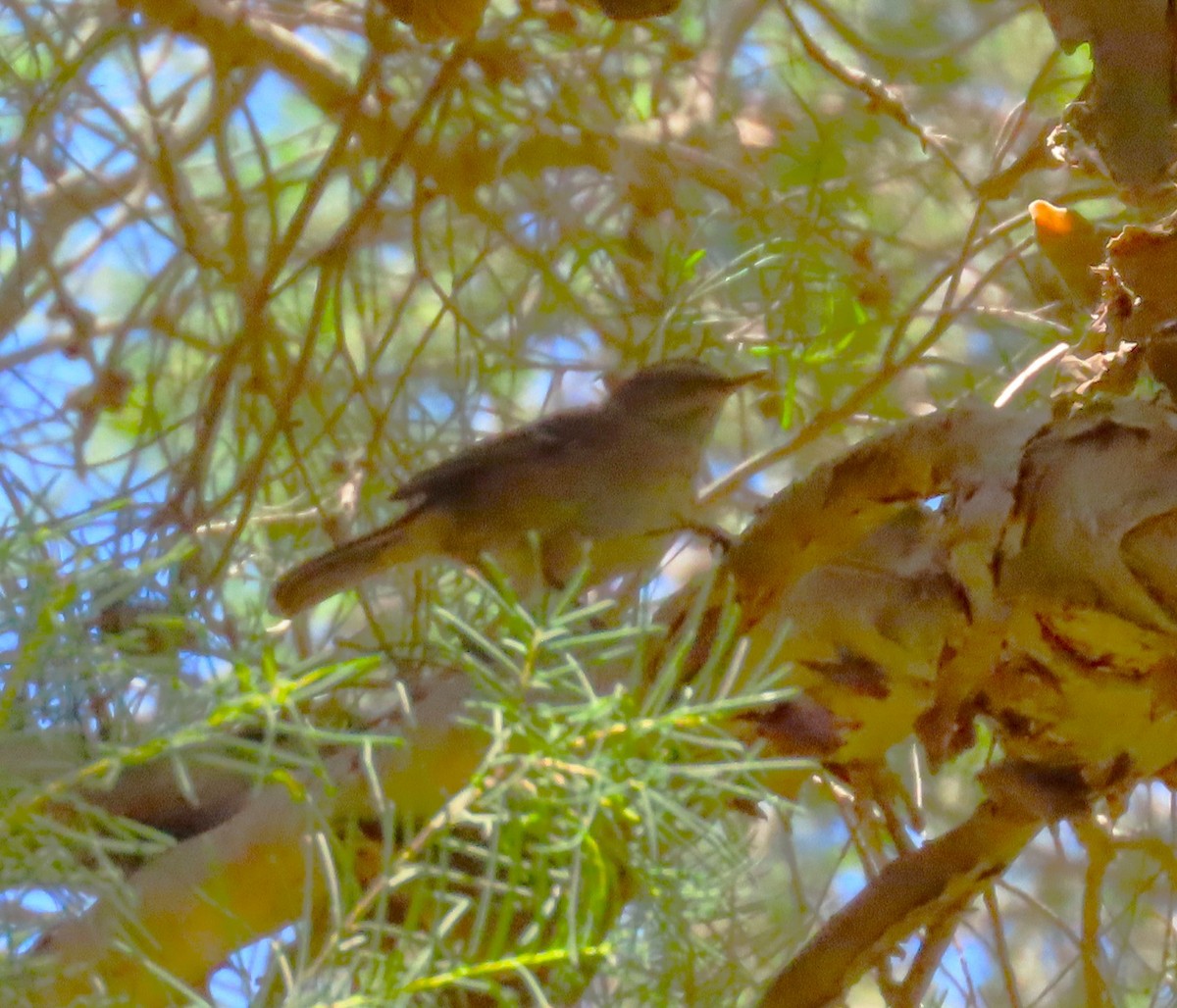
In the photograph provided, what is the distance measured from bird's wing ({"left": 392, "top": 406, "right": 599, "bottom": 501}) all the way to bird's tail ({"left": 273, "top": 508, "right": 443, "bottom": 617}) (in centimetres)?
3

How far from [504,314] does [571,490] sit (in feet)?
0.78

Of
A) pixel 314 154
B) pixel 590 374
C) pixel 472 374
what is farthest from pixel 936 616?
pixel 314 154

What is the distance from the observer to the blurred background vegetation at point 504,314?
29.5 inches

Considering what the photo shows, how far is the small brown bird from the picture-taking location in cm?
112

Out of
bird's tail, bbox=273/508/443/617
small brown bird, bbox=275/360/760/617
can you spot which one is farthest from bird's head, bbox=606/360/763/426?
bird's tail, bbox=273/508/443/617

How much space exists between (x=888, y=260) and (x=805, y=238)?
311mm

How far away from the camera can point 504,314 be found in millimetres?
1372

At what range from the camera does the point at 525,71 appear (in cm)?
131

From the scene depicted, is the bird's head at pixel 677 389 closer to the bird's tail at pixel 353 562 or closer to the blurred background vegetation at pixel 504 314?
the blurred background vegetation at pixel 504 314

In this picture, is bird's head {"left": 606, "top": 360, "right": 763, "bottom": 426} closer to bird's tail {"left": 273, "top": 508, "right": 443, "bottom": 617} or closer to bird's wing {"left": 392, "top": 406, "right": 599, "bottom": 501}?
bird's wing {"left": 392, "top": 406, "right": 599, "bottom": 501}

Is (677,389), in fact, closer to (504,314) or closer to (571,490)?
(571,490)

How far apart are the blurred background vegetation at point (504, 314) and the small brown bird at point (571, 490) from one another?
41 millimetres

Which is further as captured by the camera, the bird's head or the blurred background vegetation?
the bird's head

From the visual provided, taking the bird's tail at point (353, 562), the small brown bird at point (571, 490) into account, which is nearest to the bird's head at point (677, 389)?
the small brown bird at point (571, 490)
